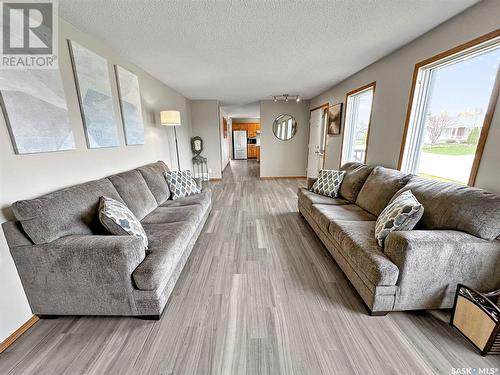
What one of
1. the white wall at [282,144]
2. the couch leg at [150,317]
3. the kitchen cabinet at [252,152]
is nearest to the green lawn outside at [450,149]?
the couch leg at [150,317]

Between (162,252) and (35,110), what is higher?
(35,110)

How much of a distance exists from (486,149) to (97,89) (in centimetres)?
361

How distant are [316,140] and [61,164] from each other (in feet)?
17.0

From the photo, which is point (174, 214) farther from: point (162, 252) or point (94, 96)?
point (94, 96)

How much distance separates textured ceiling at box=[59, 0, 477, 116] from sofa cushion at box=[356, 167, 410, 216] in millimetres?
1483

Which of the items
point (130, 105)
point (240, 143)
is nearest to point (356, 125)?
point (130, 105)

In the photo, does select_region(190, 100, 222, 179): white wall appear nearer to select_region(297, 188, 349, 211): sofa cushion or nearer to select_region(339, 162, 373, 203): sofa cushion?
select_region(297, 188, 349, 211): sofa cushion

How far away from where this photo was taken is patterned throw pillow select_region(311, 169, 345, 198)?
2994mm

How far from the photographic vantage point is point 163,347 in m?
1.26

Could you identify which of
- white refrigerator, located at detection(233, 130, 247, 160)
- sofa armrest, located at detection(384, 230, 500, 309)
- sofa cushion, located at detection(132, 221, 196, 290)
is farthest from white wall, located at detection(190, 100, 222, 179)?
white refrigerator, located at detection(233, 130, 247, 160)

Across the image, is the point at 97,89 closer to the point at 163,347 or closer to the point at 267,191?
the point at 163,347

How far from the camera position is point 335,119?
4.18 m

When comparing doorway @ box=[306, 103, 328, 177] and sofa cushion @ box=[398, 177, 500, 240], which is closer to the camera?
sofa cushion @ box=[398, 177, 500, 240]

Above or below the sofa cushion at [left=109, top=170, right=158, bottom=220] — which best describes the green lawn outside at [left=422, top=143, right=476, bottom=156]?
above
